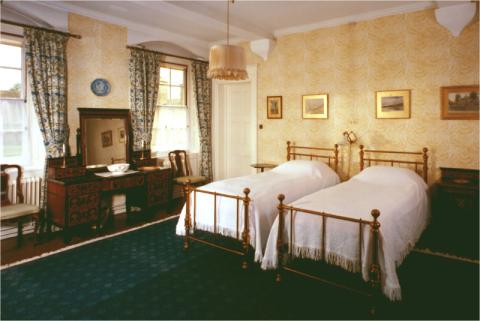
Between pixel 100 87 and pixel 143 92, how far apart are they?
69 centimetres

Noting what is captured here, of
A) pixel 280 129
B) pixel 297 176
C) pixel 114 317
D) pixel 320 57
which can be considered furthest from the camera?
pixel 280 129

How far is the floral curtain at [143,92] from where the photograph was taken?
545cm

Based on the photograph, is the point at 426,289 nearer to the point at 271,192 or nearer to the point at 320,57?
the point at 271,192

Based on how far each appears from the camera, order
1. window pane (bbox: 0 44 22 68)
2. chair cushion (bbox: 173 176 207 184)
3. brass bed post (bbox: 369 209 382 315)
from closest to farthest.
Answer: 1. brass bed post (bbox: 369 209 382 315)
2. window pane (bbox: 0 44 22 68)
3. chair cushion (bbox: 173 176 207 184)

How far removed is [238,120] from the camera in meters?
6.89

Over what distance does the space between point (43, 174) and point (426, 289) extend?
179 inches

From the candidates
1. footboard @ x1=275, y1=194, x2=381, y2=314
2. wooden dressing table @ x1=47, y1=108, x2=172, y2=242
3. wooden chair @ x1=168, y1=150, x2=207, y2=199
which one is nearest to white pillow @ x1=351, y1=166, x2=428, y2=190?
footboard @ x1=275, y1=194, x2=381, y2=314

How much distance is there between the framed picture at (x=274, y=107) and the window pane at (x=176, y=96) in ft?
5.47

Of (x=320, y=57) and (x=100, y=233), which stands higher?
(x=320, y=57)

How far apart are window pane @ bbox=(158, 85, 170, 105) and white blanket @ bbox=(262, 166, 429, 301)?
352 centimetres

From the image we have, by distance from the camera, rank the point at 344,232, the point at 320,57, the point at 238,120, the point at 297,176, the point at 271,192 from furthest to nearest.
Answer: the point at 238,120 < the point at 320,57 < the point at 297,176 < the point at 271,192 < the point at 344,232

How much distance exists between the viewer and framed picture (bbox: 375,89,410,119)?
4973mm

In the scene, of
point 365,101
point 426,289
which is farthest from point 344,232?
point 365,101

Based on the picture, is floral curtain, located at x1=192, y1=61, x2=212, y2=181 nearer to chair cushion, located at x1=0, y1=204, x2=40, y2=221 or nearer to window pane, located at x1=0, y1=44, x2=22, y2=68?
window pane, located at x1=0, y1=44, x2=22, y2=68
